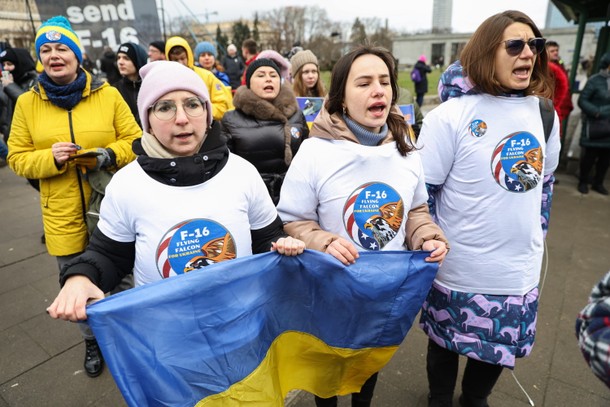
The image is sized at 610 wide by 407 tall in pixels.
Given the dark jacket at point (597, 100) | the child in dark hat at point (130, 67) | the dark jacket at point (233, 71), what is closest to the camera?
the child in dark hat at point (130, 67)

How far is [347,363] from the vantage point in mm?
1925

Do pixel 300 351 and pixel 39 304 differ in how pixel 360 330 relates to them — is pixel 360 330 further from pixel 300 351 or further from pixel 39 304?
pixel 39 304

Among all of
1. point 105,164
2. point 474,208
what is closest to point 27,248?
point 105,164

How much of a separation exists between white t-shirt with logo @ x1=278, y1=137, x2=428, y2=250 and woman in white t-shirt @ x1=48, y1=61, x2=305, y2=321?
0.88ft

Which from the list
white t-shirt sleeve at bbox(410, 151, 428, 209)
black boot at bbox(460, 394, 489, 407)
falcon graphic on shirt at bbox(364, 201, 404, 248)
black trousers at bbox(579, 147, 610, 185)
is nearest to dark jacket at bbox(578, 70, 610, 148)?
black trousers at bbox(579, 147, 610, 185)

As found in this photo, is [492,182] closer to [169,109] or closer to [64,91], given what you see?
[169,109]

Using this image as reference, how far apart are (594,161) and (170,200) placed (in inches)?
269

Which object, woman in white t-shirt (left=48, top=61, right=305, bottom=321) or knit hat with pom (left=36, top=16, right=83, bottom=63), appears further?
knit hat with pom (left=36, top=16, right=83, bottom=63)

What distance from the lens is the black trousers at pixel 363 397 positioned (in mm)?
2145

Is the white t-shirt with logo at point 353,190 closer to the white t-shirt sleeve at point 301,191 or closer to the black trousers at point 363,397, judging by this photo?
the white t-shirt sleeve at point 301,191

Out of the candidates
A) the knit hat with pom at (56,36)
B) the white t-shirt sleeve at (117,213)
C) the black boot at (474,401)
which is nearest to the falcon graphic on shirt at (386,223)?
the white t-shirt sleeve at (117,213)

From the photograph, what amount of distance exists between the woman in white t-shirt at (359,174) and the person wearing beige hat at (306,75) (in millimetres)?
2588

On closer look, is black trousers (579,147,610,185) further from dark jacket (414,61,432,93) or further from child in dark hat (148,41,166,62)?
dark jacket (414,61,432,93)

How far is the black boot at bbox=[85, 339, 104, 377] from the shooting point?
8.87 ft
